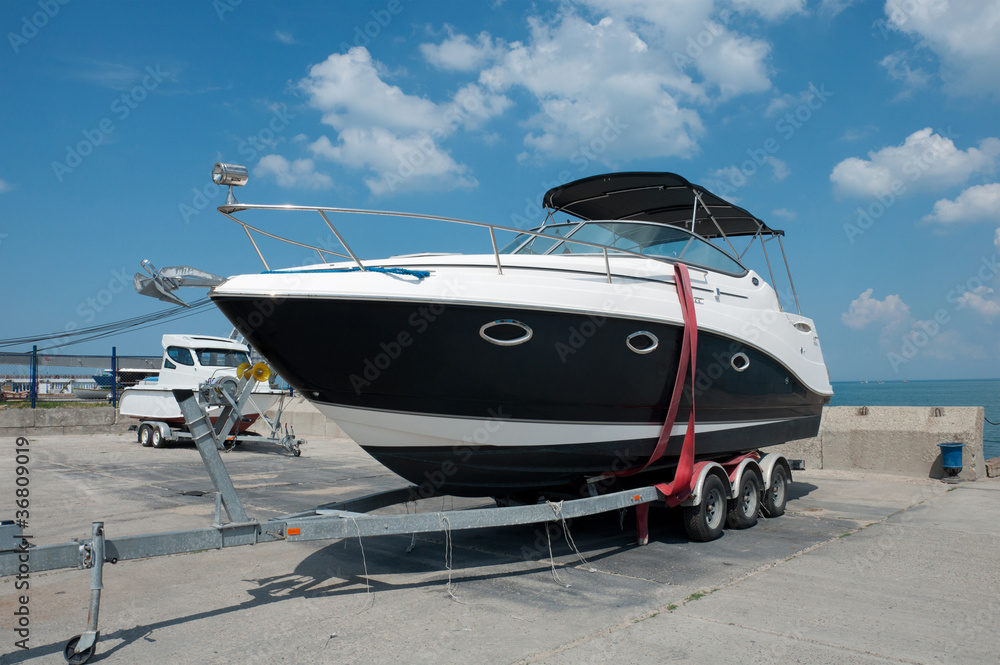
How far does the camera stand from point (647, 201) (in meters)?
7.16

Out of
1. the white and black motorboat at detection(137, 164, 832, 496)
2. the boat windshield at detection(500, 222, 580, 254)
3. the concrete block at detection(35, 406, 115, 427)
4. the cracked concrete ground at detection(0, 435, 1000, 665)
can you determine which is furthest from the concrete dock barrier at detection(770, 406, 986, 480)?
the concrete block at detection(35, 406, 115, 427)

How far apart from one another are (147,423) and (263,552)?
10.9m

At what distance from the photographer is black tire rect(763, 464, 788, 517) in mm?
6516

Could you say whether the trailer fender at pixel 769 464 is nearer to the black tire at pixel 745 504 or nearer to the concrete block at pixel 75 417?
the black tire at pixel 745 504

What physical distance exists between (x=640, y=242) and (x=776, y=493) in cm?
298

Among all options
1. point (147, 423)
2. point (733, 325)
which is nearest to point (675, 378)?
point (733, 325)

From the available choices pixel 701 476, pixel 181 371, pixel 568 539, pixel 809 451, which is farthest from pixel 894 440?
pixel 181 371

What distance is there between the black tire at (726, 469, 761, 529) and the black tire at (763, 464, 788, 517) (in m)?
0.22

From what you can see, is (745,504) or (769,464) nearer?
(745,504)

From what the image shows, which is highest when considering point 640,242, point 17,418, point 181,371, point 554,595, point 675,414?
point 640,242

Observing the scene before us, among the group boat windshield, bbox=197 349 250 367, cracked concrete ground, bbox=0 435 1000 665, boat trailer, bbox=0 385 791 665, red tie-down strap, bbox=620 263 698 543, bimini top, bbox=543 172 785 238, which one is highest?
bimini top, bbox=543 172 785 238

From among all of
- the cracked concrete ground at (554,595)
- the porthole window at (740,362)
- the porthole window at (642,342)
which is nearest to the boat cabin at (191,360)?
the cracked concrete ground at (554,595)

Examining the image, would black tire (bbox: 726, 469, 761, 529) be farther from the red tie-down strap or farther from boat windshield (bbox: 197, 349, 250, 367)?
boat windshield (bbox: 197, 349, 250, 367)

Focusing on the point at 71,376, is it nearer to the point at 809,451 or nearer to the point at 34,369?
the point at 34,369
